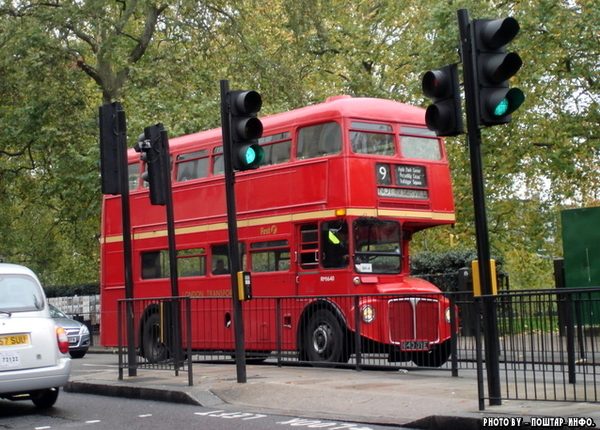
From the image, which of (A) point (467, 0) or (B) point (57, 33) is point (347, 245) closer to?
(A) point (467, 0)

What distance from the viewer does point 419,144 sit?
64.1 ft

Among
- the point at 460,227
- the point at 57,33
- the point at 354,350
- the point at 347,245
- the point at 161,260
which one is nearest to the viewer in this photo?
the point at 354,350

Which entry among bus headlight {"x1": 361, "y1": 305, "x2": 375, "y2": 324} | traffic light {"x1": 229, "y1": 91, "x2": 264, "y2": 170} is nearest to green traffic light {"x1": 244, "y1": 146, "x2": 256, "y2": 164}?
traffic light {"x1": 229, "y1": 91, "x2": 264, "y2": 170}

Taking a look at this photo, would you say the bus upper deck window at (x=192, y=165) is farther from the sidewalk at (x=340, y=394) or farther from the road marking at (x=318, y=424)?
the road marking at (x=318, y=424)

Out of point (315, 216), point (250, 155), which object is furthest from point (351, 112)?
point (250, 155)

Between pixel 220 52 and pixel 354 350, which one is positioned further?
pixel 220 52

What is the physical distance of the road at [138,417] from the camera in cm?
1079

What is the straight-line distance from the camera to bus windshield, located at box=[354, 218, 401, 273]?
18500 mm

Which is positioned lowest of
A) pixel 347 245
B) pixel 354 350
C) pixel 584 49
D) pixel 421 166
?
pixel 354 350

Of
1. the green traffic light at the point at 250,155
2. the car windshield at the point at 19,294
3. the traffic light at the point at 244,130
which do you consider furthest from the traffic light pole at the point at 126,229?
the green traffic light at the point at 250,155

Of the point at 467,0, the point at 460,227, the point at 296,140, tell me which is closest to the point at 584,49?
the point at 467,0

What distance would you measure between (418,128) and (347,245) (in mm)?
2740

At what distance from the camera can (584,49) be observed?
2727 cm

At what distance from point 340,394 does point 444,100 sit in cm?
381
